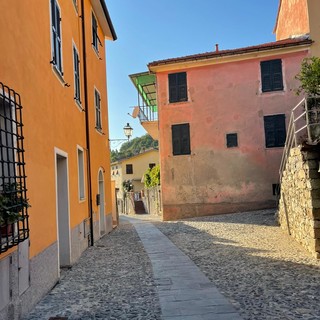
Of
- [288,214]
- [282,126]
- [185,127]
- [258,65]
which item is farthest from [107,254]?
[258,65]

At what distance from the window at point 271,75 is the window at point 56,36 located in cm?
1240

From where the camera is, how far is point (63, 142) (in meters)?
7.41

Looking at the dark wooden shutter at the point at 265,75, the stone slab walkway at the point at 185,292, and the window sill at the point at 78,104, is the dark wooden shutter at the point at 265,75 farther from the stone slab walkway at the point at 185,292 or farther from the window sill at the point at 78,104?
the stone slab walkway at the point at 185,292

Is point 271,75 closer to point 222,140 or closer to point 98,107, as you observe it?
point 222,140

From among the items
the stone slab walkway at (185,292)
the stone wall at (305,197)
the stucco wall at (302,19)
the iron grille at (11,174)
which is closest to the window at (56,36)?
the iron grille at (11,174)

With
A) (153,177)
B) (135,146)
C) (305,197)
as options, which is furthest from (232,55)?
(135,146)

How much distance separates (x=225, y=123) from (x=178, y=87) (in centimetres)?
306

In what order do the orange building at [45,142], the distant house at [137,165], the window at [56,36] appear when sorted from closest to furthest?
the orange building at [45,142], the window at [56,36], the distant house at [137,165]

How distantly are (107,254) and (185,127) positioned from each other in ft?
34.4

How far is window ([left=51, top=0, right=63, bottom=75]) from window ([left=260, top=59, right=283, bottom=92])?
488 inches

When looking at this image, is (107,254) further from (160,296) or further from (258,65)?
(258,65)

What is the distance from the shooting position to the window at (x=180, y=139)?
18061 millimetres

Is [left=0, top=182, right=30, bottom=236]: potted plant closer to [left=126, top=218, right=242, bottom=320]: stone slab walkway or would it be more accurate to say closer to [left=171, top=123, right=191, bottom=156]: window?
[left=126, top=218, right=242, bottom=320]: stone slab walkway

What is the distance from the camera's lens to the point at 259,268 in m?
6.60
